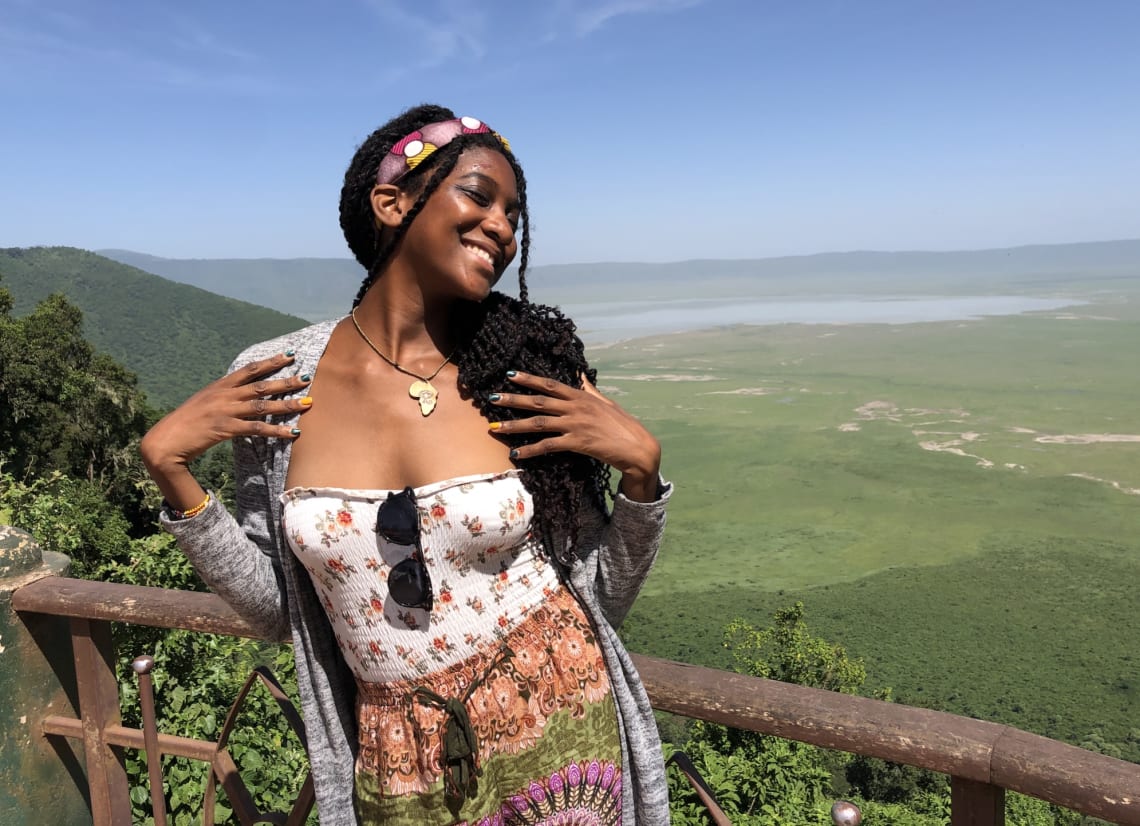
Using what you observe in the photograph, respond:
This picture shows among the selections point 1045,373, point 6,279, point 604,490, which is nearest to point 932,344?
point 1045,373

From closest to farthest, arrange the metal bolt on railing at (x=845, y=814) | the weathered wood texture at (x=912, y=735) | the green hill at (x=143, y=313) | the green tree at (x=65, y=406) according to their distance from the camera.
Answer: the weathered wood texture at (x=912, y=735) → the metal bolt on railing at (x=845, y=814) → the green tree at (x=65, y=406) → the green hill at (x=143, y=313)

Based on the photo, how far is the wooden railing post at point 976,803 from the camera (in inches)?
44.6

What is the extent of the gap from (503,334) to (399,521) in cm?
35

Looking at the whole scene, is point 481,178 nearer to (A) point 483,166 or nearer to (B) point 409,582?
(A) point 483,166

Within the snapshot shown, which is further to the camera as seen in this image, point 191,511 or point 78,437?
point 78,437

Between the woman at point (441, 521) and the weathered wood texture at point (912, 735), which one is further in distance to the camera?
the woman at point (441, 521)

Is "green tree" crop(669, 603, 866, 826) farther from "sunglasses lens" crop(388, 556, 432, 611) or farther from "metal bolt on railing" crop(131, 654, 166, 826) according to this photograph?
"sunglasses lens" crop(388, 556, 432, 611)

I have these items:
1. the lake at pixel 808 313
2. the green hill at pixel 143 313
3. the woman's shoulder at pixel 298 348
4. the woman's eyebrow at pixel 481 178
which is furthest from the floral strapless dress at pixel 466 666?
the lake at pixel 808 313

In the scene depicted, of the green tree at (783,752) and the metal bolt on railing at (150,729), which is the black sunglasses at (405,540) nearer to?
the metal bolt on railing at (150,729)

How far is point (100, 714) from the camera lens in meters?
1.97

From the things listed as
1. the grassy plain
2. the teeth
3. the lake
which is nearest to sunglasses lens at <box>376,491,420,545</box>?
the teeth

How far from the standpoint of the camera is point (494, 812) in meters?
1.27

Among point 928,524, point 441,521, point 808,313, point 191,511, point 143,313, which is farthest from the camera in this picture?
point 808,313

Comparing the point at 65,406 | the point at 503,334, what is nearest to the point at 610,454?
the point at 503,334
